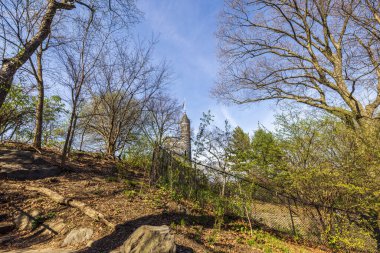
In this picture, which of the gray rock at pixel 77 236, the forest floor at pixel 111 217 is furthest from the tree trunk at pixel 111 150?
the gray rock at pixel 77 236

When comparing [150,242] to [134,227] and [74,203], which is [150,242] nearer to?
[134,227]

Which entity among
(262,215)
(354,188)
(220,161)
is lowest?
(262,215)

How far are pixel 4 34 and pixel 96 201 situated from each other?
5105 mm

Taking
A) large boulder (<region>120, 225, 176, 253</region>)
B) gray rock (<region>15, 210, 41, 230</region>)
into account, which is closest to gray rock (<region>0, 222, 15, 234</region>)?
gray rock (<region>15, 210, 41, 230</region>)

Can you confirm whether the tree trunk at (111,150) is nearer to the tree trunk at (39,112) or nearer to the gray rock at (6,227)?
the tree trunk at (39,112)

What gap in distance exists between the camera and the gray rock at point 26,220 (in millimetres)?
5152

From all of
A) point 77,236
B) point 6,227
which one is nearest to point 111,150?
point 6,227

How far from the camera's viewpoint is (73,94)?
7938 millimetres

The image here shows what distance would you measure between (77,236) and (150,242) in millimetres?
1743

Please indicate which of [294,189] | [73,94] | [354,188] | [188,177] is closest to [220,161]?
[188,177]

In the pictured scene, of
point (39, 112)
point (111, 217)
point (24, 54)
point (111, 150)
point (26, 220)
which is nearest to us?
point (111, 217)

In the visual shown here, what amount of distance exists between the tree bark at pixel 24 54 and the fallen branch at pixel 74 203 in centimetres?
226

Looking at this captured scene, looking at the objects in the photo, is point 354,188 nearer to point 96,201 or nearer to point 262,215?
point 262,215

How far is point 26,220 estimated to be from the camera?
5266mm
